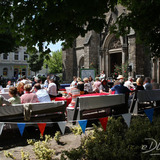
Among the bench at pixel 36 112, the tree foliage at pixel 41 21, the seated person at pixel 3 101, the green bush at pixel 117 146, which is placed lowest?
the green bush at pixel 117 146

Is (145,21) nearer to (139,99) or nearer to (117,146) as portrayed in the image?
(139,99)

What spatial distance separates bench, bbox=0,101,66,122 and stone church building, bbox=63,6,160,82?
35.0ft

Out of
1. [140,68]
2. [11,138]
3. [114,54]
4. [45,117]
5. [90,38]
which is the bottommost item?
[11,138]

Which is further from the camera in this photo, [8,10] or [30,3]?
[8,10]

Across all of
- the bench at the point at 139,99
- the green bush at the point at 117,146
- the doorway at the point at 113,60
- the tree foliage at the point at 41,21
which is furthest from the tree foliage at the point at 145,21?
the doorway at the point at 113,60

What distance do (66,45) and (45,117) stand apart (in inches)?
81.3

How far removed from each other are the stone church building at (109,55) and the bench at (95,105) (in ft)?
29.0

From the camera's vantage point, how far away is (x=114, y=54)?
25.1 metres

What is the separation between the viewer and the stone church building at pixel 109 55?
19203 mm

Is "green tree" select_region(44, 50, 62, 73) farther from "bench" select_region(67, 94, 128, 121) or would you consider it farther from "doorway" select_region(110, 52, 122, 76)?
"bench" select_region(67, 94, 128, 121)

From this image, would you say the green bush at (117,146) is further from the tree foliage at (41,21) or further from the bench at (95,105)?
the tree foliage at (41,21)

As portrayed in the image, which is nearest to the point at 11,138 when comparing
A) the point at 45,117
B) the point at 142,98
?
the point at 45,117

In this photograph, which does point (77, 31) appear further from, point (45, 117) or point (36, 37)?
point (45, 117)

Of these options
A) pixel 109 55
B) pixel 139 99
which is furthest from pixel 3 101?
pixel 109 55
